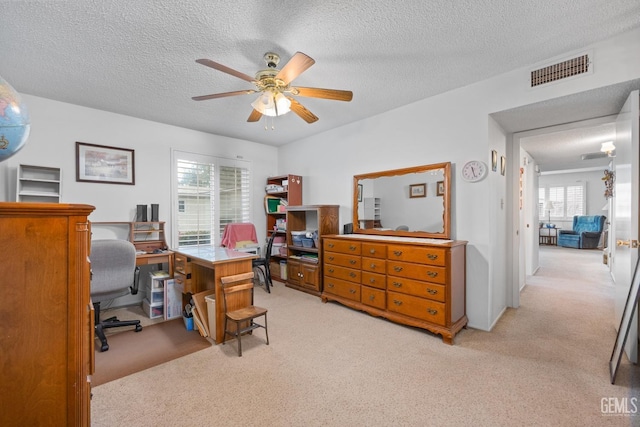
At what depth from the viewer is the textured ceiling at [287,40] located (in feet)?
5.97

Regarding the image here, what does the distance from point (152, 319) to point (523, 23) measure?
14.8ft

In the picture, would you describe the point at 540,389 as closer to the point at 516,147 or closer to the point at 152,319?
the point at 516,147

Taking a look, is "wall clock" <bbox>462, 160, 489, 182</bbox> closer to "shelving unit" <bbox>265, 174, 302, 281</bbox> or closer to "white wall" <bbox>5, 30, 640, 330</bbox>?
"white wall" <bbox>5, 30, 640, 330</bbox>

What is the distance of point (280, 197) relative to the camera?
5.31 m

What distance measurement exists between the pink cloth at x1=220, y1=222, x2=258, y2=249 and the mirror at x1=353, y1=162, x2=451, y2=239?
5.89 feet

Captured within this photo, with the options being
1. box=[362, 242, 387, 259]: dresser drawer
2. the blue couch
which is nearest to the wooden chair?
box=[362, 242, 387, 259]: dresser drawer

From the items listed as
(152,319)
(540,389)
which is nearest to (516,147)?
(540,389)

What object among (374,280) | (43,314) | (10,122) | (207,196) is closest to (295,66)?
(10,122)

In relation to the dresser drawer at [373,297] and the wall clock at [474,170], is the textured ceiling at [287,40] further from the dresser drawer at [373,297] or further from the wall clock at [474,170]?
the dresser drawer at [373,297]

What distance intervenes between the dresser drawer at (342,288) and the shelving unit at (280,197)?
130cm

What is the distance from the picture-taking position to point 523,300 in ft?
12.5
